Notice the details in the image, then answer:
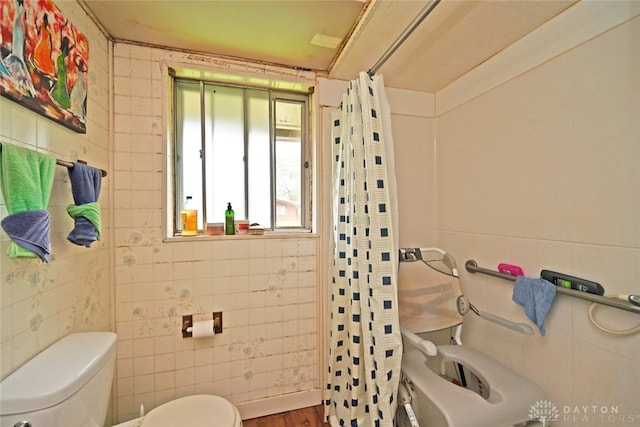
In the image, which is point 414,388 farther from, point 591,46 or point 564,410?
point 591,46

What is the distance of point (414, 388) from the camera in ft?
3.90

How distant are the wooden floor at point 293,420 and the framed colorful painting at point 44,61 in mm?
1778

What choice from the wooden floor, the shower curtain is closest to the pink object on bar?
the shower curtain

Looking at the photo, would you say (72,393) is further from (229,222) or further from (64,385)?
(229,222)

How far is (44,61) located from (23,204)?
549 mm

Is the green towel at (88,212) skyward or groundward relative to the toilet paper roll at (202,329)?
skyward

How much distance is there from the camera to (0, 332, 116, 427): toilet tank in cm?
69

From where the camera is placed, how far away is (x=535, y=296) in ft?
3.74

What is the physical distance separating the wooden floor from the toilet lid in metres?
0.47

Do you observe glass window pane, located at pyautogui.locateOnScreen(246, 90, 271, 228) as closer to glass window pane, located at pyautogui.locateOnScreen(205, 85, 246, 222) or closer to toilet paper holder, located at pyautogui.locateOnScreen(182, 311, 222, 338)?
glass window pane, located at pyautogui.locateOnScreen(205, 85, 246, 222)

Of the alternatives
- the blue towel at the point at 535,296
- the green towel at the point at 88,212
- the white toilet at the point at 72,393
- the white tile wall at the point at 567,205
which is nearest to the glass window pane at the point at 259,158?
the green towel at the point at 88,212

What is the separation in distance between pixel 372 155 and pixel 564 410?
4.41ft

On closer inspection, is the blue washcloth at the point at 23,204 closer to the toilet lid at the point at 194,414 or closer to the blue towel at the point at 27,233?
the blue towel at the point at 27,233

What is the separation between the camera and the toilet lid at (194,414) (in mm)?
1104
